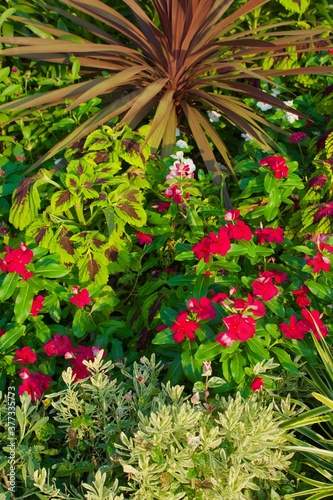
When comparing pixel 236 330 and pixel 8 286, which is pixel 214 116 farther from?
pixel 236 330

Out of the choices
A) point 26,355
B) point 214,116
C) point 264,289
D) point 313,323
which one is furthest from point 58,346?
point 214,116

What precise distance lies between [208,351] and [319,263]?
0.46 metres

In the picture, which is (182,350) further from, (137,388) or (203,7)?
(203,7)

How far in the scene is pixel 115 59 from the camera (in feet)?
10.3

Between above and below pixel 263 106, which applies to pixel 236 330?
below

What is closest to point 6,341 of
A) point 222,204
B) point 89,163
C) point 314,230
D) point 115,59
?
point 89,163

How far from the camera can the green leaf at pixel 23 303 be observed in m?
2.05

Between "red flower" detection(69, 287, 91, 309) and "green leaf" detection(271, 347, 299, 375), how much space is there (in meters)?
0.60

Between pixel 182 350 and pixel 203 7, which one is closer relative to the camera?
pixel 182 350

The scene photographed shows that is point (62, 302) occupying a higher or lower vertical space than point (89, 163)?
lower

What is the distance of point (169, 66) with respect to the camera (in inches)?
120

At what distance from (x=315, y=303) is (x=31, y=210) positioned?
1057 millimetres

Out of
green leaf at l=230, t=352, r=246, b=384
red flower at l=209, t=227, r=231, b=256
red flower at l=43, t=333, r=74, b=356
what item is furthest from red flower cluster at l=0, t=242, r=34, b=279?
green leaf at l=230, t=352, r=246, b=384

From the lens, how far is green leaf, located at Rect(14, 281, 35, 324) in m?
2.05
